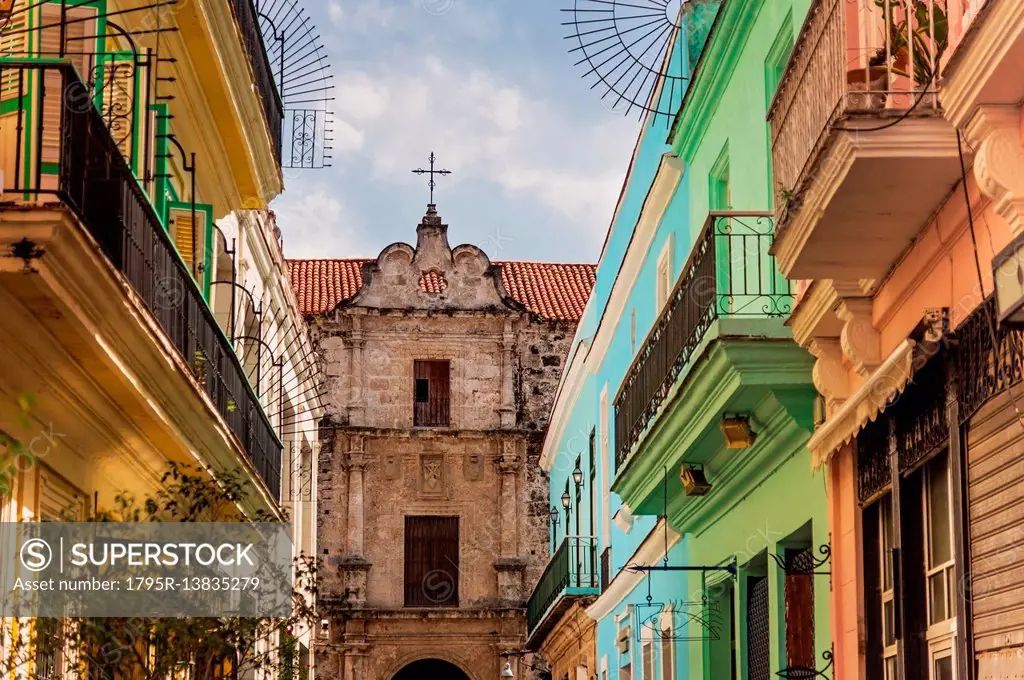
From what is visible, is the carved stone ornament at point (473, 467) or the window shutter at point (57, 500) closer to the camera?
the window shutter at point (57, 500)

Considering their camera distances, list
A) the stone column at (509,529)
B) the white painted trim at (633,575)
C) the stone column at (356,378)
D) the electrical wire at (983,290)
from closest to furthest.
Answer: the electrical wire at (983,290) < the white painted trim at (633,575) < the stone column at (509,529) < the stone column at (356,378)

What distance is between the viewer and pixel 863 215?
7234mm

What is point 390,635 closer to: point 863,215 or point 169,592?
point 169,592

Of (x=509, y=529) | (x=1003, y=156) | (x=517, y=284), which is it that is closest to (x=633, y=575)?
(x=1003, y=156)

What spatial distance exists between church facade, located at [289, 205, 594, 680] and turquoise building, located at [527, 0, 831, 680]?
1300 centimetres

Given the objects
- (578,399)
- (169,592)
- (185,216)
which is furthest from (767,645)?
(578,399)

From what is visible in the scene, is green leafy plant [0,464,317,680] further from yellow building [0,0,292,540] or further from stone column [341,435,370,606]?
stone column [341,435,370,606]

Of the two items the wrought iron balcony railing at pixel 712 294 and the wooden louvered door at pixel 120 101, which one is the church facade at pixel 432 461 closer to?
the wrought iron balcony railing at pixel 712 294

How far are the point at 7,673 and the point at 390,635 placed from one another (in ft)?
75.2

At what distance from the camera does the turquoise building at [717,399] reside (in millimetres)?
9594

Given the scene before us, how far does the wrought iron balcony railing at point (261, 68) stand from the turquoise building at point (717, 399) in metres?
3.11

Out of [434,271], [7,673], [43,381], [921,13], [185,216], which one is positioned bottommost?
[7,673]

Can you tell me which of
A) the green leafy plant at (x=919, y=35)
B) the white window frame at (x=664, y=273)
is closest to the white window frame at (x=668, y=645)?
the white window frame at (x=664, y=273)

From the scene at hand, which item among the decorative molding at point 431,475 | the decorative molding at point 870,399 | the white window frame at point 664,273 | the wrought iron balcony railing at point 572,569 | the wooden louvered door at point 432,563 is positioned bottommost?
the decorative molding at point 870,399
